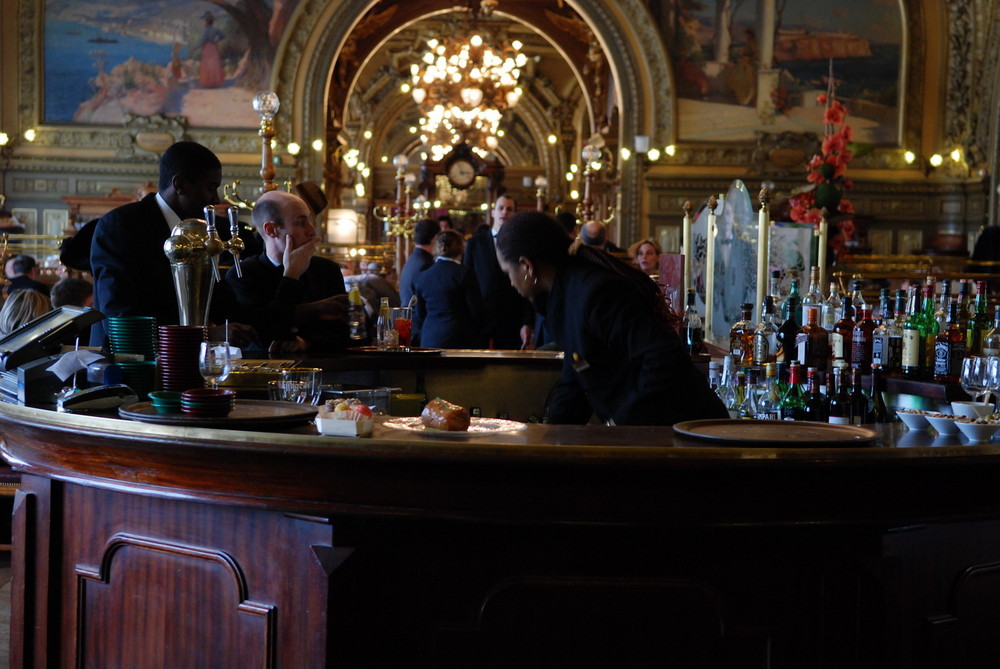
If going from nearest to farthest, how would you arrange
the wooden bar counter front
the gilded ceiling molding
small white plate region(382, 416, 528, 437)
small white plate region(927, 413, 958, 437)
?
the wooden bar counter front < small white plate region(382, 416, 528, 437) < small white plate region(927, 413, 958, 437) < the gilded ceiling molding

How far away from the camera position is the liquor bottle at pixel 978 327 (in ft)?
13.7

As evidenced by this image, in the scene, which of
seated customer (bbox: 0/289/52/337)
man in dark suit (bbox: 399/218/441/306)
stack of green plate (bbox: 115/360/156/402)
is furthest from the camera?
man in dark suit (bbox: 399/218/441/306)

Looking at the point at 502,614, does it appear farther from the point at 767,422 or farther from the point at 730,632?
the point at 767,422

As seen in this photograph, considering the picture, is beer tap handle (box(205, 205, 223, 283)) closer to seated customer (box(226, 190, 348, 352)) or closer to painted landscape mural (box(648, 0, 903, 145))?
seated customer (box(226, 190, 348, 352))

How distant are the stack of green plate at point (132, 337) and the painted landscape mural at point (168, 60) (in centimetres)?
1251

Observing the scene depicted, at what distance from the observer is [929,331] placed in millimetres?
4199

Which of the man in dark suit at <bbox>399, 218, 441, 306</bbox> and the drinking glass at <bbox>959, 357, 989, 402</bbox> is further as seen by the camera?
the man in dark suit at <bbox>399, 218, 441, 306</bbox>

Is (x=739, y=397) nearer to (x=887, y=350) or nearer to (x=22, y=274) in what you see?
(x=887, y=350)

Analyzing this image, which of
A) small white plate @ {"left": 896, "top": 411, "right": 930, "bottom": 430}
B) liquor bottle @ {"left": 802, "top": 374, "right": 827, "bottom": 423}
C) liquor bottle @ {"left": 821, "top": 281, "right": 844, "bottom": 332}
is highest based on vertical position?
liquor bottle @ {"left": 821, "top": 281, "right": 844, "bottom": 332}

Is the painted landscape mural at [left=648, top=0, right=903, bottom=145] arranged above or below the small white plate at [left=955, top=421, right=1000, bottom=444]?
above

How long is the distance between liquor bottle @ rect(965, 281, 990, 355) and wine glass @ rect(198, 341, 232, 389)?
2.89 meters

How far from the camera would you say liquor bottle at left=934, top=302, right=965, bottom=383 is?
3822 millimetres

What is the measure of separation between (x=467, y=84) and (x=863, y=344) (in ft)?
42.1

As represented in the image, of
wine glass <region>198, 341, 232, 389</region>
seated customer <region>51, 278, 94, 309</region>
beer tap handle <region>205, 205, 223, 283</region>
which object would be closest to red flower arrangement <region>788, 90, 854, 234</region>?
seated customer <region>51, 278, 94, 309</region>
